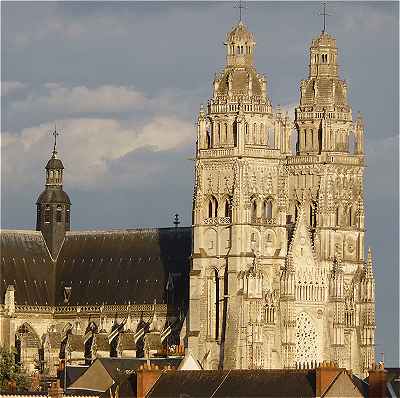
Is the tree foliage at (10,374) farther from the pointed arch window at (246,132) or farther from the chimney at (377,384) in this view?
the chimney at (377,384)

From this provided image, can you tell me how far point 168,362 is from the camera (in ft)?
476

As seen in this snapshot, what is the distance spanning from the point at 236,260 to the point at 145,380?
144 ft

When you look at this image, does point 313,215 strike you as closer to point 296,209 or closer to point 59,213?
point 296,209

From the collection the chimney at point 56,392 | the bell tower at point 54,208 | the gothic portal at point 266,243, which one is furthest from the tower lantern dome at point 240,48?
the chimney at point 56,392

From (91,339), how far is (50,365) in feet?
9.82

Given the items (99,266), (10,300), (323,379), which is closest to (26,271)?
(10,300)

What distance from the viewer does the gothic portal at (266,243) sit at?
6393 inches

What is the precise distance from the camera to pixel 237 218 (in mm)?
162750

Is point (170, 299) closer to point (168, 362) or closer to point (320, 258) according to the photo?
point (320, 258)

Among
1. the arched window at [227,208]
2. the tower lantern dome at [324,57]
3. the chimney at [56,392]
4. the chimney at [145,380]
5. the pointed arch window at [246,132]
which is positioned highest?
the tower lantern dome at [324,57]

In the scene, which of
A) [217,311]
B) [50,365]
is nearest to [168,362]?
[217,311]

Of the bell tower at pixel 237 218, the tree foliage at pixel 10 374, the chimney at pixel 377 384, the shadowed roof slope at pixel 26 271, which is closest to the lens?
the chimney at pixel 377 384

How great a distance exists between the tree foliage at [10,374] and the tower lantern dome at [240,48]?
2035 cm

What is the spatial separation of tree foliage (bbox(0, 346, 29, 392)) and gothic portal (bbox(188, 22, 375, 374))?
9827 millimetres
